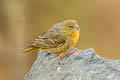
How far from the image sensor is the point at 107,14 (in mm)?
14484

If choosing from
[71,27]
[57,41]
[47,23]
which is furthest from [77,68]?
[47,23]

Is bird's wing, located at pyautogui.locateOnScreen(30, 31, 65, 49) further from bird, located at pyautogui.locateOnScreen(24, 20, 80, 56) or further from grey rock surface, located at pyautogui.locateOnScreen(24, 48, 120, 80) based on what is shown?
grey rock surface, located at pyautogui.locateOnScreen(24, 48, 120, 80)

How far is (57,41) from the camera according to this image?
775 centimetres

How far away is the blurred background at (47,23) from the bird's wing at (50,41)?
5986mm

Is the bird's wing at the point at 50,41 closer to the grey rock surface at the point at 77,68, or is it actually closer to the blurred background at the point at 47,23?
the grey rock surface at the point at 77,68

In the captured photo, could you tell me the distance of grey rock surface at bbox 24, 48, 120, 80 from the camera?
20.3 ft

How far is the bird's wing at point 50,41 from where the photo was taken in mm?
7746

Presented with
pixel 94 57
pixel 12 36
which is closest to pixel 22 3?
pixel 12 36

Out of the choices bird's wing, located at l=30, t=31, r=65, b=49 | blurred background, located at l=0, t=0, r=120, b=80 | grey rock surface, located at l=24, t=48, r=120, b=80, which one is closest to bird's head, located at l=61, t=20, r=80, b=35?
bird's wing, located at l=30, t=31, r=65, b=49

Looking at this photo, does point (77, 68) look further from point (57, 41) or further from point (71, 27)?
point (71, 27)

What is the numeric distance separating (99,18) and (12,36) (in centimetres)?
302

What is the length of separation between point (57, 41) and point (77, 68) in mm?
1317

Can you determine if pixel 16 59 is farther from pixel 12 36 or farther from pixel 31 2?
pixel 31 2

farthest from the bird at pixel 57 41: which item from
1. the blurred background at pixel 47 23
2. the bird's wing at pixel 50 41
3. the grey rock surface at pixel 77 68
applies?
the blurred background at pixel 47 23
